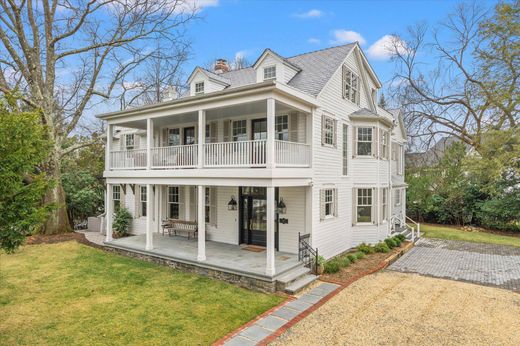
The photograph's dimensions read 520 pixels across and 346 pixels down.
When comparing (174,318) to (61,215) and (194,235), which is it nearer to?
(194,235)

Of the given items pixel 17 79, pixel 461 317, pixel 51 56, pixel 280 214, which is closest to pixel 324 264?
pixel 280 214

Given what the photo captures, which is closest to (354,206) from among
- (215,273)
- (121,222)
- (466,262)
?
(466,262)

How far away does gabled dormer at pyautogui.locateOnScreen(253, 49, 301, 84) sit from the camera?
1316cm

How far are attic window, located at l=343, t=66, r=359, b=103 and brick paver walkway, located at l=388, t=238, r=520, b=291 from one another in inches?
300

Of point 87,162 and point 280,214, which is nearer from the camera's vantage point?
point 280,214

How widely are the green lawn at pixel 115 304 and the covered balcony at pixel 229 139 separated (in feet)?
13.1

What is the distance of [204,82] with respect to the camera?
14.7 metres

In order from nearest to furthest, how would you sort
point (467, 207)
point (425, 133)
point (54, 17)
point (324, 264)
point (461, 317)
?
1. point (461, 317)
2. point (324, 264)
3. point (54, 17)
4. point (467, 207)
5. point (425, 133)

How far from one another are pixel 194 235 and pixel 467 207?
1953 centimetres

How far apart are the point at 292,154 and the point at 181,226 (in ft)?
24.3

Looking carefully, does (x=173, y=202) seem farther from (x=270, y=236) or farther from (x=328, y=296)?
(x=328, y=296)

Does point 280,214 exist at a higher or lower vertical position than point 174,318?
higher

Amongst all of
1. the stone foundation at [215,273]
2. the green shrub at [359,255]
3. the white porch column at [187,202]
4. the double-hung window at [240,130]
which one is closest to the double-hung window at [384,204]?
the green shrub at [359,255]

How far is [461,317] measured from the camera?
755cm
